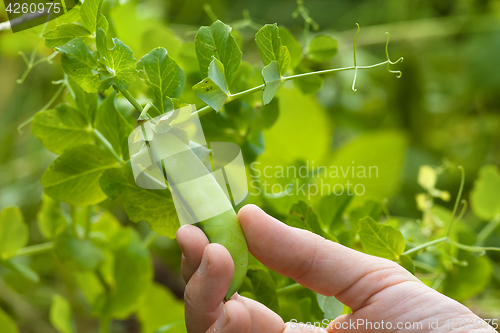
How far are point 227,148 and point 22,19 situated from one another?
0.13m

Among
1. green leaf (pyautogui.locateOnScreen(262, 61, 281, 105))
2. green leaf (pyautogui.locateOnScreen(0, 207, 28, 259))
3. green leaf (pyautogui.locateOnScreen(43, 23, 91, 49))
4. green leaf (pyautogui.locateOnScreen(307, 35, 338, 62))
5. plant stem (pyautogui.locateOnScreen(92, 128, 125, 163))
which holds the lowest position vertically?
green leaf (pyautogui.locateOnScreen(0, 207, 28, 259))

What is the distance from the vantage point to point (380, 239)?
203mm

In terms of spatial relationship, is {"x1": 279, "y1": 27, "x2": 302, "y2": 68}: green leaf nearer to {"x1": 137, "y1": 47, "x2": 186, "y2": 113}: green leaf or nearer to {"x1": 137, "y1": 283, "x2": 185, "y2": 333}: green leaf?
{"x1": 137, "y1": 47, "x2": 186, "y2": 113}: green leaf

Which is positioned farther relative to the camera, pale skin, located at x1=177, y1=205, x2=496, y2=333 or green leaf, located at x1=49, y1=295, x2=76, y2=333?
green leaf, located at x1=49, y1=295, x2=76, y2=333

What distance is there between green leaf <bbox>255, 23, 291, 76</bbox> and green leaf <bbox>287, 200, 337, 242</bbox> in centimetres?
7

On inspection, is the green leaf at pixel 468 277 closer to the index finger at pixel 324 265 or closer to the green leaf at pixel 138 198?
the index finger at pixel 324 265

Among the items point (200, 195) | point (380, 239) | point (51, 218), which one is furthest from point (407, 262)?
point (51, 218)

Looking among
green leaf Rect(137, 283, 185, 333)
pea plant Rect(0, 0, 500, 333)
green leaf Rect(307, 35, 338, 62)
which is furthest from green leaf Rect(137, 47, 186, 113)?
green leaf Rect(137, 283, 185, 333)

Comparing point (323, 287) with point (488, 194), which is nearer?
point (323, 287)

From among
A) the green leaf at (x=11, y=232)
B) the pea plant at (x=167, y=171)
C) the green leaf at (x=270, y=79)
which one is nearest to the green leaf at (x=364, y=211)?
the pea plant at (x=167, y=171)

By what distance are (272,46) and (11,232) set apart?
0.74ft

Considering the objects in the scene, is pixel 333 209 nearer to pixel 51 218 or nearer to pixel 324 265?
pixel 324 265

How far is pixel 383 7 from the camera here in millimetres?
684

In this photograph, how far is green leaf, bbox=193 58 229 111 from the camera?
0.50ft
